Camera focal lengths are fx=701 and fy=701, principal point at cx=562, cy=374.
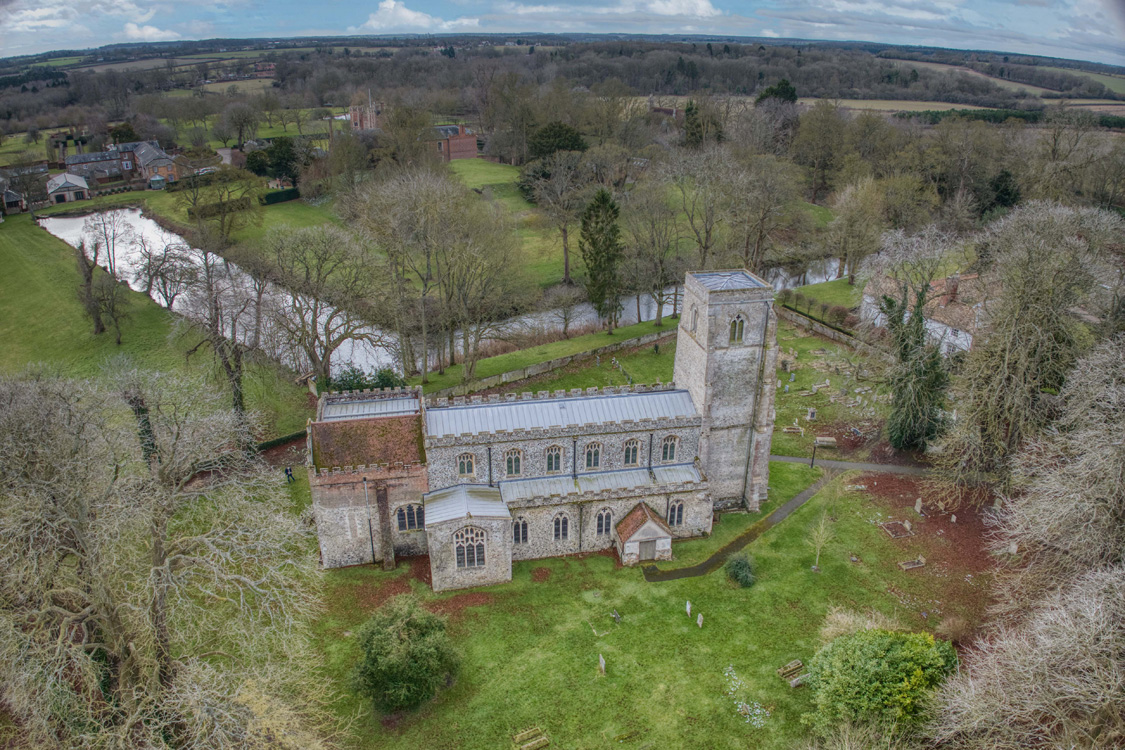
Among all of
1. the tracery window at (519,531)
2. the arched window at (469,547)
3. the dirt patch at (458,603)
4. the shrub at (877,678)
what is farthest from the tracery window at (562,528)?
the shrub at (877,678)

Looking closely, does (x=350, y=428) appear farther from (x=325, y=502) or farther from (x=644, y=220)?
(x=644, y=220)

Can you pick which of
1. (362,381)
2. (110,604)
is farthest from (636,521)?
(110,604)

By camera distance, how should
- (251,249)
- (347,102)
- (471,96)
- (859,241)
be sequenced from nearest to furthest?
1. (251,249)
2. (859,241)
3. (471,96)
4. (347,102)

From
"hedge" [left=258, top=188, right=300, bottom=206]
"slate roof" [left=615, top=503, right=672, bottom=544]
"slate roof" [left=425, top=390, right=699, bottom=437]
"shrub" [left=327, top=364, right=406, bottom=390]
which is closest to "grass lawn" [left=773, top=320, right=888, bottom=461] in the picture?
"slate roof" [left=425, top=390, right=699, bottom=437]

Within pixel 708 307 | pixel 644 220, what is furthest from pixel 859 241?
pixel 708 307

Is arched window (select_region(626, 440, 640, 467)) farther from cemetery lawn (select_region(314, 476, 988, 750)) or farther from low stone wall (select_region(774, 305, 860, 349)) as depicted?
low stone wall (select_region(774, 305, 860, 349))

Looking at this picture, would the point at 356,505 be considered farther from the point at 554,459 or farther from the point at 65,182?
the point at 65,182
